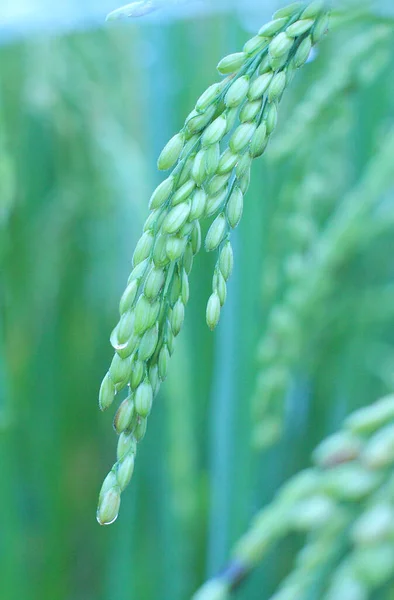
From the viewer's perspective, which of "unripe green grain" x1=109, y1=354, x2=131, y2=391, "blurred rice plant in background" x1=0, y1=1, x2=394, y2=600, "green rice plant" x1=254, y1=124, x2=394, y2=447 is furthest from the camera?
"blurred rice plant in background" x1=0, y1=1, x2=394, y2=600

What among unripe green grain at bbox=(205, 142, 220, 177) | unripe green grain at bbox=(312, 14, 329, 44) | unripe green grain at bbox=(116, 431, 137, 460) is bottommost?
unripe green grain at bbox=(116, 431, 137, 460)

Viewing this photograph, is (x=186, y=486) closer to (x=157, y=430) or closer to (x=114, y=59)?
(x=157, y=430)

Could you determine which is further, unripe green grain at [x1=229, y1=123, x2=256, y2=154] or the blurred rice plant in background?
the blurred rice plant in background

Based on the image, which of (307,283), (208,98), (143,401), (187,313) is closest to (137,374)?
(143,401)

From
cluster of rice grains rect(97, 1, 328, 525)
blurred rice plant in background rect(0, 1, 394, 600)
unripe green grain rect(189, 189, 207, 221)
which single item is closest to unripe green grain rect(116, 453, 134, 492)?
cluster of rice grains rect(97, 1, 328, 525)

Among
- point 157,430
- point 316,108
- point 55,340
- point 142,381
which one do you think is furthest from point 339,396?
point 142,381

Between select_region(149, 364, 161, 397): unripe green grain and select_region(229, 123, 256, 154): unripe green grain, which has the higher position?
select_region(229, 123, 256, 154): unripe green grain

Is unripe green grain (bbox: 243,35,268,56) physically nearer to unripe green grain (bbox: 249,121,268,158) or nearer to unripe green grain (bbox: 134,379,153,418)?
unripe green grain (bbox: 249,121,268,158)
